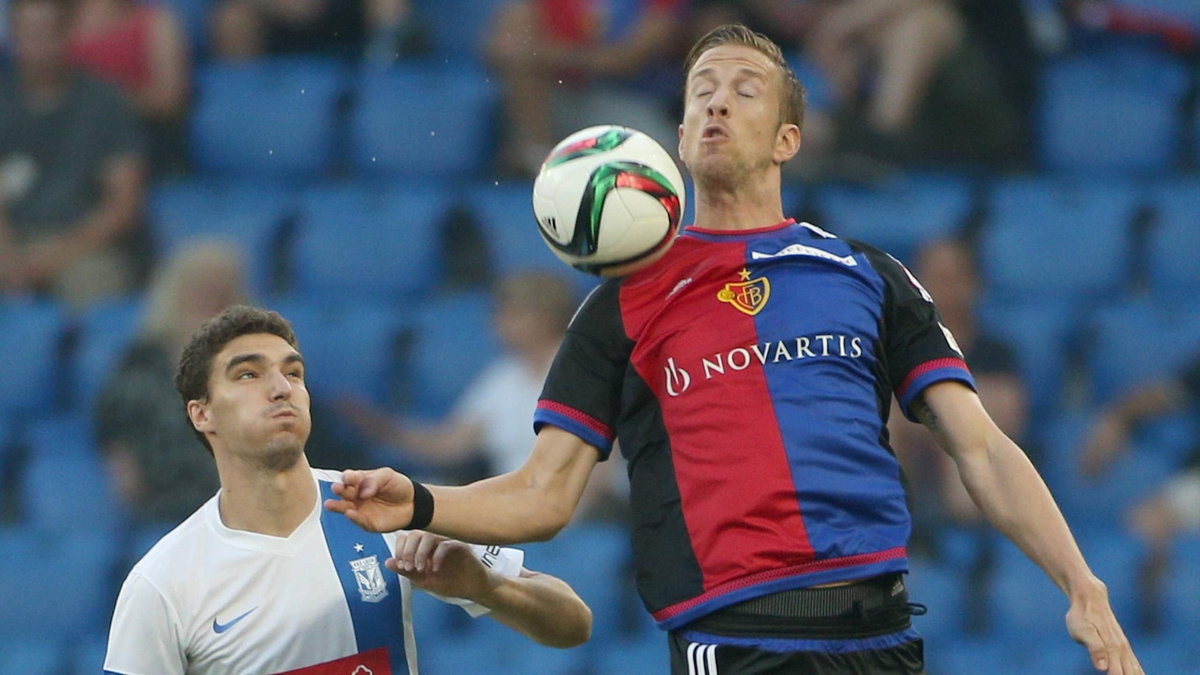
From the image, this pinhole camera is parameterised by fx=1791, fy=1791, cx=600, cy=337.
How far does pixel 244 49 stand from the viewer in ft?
28.7

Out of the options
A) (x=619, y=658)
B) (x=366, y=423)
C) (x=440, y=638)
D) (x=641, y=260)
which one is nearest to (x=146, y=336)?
(x=366, y=423)

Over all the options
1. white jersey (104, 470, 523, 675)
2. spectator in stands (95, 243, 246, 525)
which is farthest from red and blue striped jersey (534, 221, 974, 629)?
spectator in stands (95, 243, 246, 525)

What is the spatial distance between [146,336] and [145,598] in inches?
135

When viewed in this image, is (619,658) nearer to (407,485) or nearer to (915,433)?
(915,433)

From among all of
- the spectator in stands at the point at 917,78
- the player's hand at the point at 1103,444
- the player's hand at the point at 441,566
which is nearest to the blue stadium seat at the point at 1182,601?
the player's hand at the point at 1103,444

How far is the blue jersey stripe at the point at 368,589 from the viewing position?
168 inches

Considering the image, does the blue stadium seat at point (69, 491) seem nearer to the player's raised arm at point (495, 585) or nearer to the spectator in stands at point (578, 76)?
the spectator in stands at point (578, 76)

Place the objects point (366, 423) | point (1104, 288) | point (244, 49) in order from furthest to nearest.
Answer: point (244, 49) < point (1104, 288) < point (366, 423)

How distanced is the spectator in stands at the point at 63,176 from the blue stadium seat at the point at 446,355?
56.9 inches

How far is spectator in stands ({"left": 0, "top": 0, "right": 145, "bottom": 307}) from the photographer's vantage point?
8.14m

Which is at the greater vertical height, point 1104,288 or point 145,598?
point 1104,288

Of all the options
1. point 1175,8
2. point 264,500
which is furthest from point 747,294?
point 1175,8

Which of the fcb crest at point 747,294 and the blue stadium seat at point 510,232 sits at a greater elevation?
the blue stadium seat at point 510,232

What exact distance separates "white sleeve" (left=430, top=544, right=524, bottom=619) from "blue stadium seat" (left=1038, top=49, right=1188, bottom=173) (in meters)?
4.90
